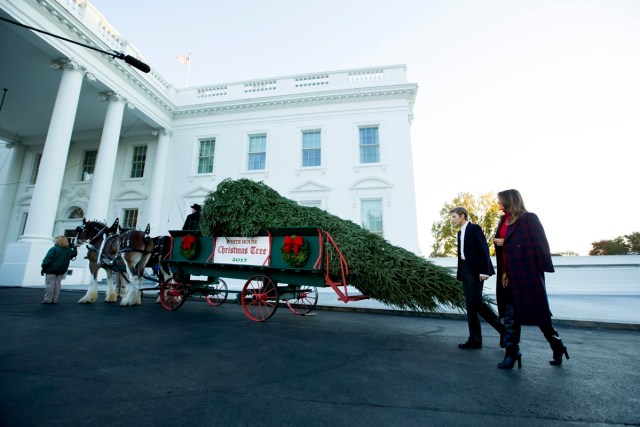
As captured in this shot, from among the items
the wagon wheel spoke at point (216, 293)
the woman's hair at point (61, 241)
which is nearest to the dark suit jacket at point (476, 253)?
the wagon wheel spoke at point (216, 293)

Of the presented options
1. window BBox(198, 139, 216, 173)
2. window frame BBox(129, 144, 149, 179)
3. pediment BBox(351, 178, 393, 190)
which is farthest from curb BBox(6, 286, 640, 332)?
window frame BBox(129, 144, 149, 179)

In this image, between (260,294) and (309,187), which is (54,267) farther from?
(309,187)

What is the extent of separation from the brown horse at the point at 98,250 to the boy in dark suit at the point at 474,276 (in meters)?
7.91

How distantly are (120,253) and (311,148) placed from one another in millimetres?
10296

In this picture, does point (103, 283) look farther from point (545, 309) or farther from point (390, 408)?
point (545, 309)

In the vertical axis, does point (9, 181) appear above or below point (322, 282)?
above

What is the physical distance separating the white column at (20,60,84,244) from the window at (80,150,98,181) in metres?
7.07

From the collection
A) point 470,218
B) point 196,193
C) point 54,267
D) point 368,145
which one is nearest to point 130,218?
point 196,193

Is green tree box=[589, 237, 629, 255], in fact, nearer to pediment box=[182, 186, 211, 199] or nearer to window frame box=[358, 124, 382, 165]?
window frame box=[358, 124, 382, 165]

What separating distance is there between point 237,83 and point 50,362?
16776mm

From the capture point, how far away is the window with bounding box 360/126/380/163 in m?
14.4

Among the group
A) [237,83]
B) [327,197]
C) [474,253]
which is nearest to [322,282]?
[474,253]

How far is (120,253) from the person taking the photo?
23.2ft

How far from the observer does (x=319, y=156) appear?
1503 cm
